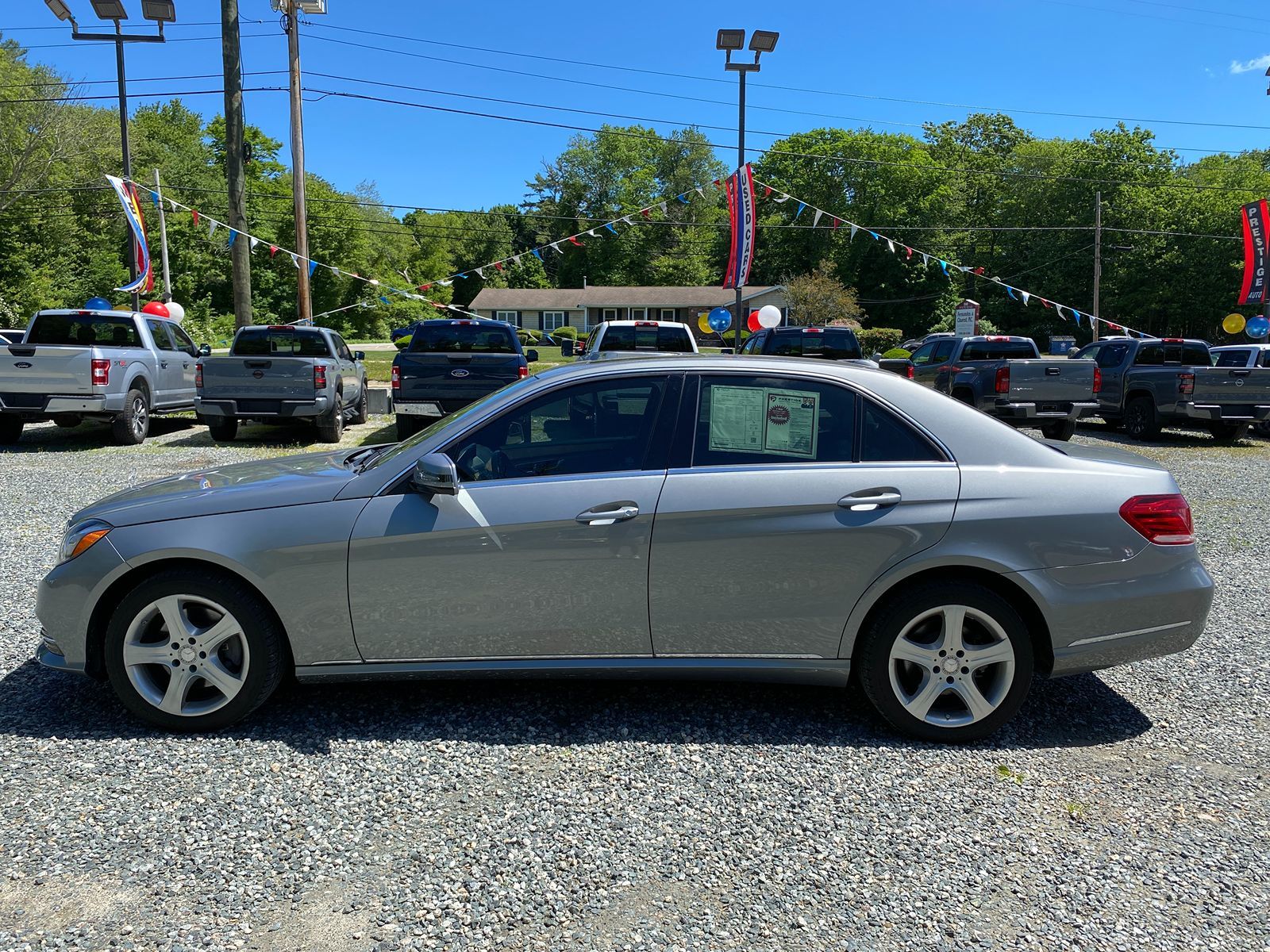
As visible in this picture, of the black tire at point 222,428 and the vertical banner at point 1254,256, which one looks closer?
the black tire at point 222,428

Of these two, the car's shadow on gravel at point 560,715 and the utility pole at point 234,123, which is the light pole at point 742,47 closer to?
the utility pole at point 234,123

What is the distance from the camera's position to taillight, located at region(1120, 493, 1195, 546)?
12.7ft

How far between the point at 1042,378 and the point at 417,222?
101549 millimetres

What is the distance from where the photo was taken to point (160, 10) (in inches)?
834

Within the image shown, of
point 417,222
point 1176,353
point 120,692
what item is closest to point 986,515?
point 120,692

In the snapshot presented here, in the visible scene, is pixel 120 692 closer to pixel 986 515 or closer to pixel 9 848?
pixel 9 848

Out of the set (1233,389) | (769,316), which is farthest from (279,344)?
(769,316)

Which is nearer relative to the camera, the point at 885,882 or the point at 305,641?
the point at 885,882

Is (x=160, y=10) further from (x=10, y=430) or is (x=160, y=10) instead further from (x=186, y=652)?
(x=186, y=652)

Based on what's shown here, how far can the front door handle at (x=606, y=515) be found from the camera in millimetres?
3771

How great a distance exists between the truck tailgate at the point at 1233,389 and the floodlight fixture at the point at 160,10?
22.5 metres

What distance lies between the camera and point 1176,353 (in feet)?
56.8

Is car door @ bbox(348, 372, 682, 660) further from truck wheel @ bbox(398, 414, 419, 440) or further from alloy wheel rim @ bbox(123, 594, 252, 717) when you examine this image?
truck wheel @ bbox(398, 414, 419, 440)

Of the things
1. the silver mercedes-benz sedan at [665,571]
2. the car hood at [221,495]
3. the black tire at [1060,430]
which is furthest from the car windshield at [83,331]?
the black tire at [1060,430]
